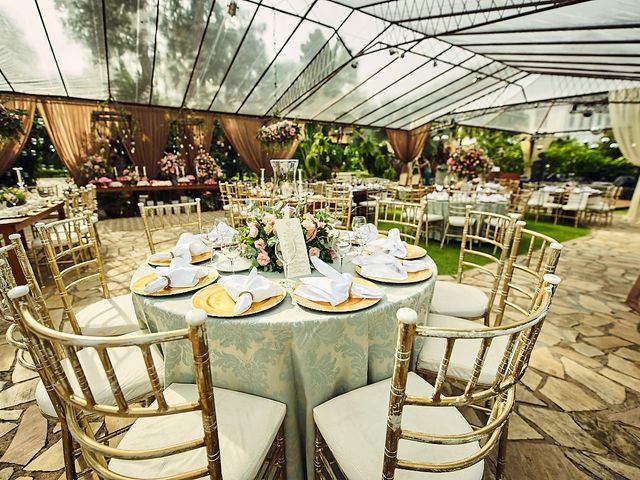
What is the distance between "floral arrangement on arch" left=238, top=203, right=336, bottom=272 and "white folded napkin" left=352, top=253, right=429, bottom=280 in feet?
0.70

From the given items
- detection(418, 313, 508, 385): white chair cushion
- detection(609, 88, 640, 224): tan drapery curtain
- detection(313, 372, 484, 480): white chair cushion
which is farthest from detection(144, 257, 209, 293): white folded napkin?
detection(609, 88, 640, 224): tan drapery curtain

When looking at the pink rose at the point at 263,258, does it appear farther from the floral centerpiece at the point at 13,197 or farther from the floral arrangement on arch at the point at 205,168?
the floral arrangement on arch at the point at 205,168

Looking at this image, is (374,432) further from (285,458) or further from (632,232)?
(632,232)

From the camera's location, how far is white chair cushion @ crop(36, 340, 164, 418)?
128cm

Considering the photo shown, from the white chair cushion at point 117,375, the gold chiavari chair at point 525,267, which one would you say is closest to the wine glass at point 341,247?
the gold chiavari chair at point 525,267

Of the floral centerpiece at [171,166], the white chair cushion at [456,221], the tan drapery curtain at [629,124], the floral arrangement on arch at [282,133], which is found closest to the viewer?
the white chair cushion at [456,221]

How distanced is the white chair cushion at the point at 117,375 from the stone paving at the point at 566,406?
54 centimetres

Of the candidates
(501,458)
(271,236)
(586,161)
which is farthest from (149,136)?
(586,161)

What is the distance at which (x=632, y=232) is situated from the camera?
6648mm

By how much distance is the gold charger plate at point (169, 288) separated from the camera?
1.38m

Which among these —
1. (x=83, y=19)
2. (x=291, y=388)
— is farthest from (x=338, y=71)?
(x=291, y=388)

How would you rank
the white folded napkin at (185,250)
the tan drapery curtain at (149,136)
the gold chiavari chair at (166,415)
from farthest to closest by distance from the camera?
the tan drapery curtain at (149,136) < the white folded napkin at (185,250) < the gold chiavari chair at (166,415)

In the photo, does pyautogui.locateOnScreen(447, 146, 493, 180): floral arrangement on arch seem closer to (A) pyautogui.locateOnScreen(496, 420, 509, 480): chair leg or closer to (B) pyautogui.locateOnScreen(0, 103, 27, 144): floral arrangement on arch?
(A) pyautogui.locateOnScreen(496, 420, 509, 480): chair leg

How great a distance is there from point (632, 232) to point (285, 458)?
8.72 m
